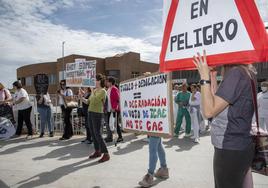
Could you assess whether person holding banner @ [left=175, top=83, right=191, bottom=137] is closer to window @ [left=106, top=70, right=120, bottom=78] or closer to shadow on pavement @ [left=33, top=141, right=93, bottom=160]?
shadow on pavement @ [left=33, top=141, right=93, bottom=160]

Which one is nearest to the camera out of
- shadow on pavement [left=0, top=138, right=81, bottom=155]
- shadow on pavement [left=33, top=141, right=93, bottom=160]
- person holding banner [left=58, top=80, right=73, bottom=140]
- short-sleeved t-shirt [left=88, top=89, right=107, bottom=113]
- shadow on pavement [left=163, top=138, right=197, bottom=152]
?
short-sleeved t-shirt [left=88, top=89, right=107, bottom=113]

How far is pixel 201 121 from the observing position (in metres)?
12.0

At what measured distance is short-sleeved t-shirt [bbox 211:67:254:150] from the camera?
2.34m

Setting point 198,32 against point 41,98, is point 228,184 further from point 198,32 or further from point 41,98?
point 41,98

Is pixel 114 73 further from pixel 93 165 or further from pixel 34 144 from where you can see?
pixel 93 165

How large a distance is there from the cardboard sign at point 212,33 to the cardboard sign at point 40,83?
8.51 meters

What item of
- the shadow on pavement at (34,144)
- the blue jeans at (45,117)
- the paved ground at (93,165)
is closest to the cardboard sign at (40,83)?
the blue jeans at (45,117)

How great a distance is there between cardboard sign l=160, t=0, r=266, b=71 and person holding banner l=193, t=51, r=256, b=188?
0.13 metres

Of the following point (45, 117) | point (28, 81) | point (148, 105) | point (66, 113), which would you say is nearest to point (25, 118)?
point (45, 117)

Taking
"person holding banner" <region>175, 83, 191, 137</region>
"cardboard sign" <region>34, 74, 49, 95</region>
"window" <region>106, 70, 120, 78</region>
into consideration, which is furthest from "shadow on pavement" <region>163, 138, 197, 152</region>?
"window" <region>106, 70, 120, 78</region>

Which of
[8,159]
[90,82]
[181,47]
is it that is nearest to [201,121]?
[90,82]

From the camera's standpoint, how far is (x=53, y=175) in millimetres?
5895

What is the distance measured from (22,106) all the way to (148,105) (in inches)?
292

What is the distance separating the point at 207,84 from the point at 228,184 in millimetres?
770
